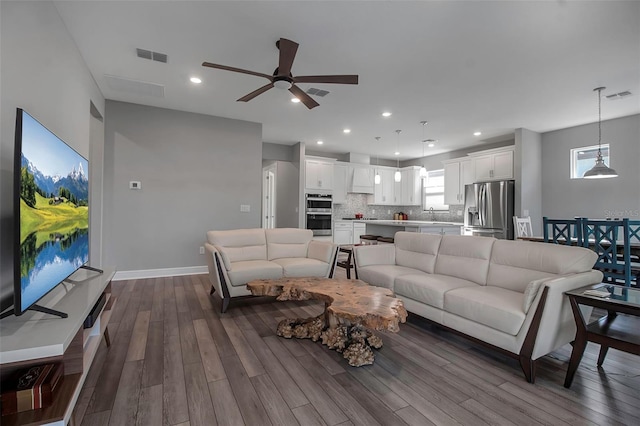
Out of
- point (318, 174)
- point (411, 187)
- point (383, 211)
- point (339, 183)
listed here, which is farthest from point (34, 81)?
point (383, 211)

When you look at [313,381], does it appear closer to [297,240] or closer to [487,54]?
[297,240]

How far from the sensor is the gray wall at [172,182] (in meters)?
4.58

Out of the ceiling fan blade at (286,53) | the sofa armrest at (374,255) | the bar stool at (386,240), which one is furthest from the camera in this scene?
the bar stool at (386,240)

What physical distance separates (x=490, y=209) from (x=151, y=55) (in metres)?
6.17

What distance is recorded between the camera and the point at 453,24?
257cm

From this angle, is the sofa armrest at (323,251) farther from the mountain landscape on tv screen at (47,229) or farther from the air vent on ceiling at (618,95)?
the air vent on ceiling at (618,95)

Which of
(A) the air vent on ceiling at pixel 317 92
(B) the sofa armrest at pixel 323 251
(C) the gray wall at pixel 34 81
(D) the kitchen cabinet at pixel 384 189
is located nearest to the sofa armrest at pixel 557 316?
(B) the sofa armrest at pixel 323 251

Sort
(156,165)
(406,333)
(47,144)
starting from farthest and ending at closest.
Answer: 1. (156,165)
2. (406,333)
3. (47,144)

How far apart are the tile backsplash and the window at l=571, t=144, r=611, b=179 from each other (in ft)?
8.03

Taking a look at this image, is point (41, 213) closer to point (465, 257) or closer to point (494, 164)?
point (465, 257)

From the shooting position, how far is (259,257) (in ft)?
13.3

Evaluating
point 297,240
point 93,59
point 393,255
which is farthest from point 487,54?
point 93,59

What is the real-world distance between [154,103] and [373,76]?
134 inches

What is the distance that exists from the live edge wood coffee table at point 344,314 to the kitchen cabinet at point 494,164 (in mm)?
4919
